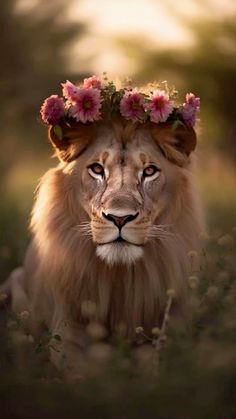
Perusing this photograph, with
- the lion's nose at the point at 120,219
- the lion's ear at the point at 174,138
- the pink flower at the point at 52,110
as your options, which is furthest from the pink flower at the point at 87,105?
the lion's nose at the point at 120,219

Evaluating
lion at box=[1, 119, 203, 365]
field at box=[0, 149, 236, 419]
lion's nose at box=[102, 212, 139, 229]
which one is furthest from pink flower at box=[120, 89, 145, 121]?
field at box=[0, 149, 236, 419]

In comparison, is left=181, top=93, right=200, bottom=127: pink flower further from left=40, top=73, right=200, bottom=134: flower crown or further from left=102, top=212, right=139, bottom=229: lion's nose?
left=102, top=212, right=139, bottom=229: lion's nose

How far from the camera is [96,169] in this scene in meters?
3.96

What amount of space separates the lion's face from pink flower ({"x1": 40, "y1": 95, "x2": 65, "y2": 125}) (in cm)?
20

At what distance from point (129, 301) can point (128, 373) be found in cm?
186

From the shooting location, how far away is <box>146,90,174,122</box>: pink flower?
12.7ft

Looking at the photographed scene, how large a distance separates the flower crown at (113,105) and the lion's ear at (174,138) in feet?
0.11

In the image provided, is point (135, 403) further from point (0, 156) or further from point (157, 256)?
point (0, 156)

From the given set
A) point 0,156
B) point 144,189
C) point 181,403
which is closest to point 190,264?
point 144,189

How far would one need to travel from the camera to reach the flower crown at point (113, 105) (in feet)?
12.8

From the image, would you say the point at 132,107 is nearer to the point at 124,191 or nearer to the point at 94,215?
the point at 124,191

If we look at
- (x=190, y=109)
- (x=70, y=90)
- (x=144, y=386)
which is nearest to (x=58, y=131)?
(x=70, y=90)

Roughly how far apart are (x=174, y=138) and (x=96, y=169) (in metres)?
0.40

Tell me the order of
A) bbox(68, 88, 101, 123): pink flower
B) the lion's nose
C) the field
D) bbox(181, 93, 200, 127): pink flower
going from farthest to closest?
bbox(181, 93, 200, 127): pink flower, bbox(68, 88, 101, 123): pink flower, the lion's nose, the field
